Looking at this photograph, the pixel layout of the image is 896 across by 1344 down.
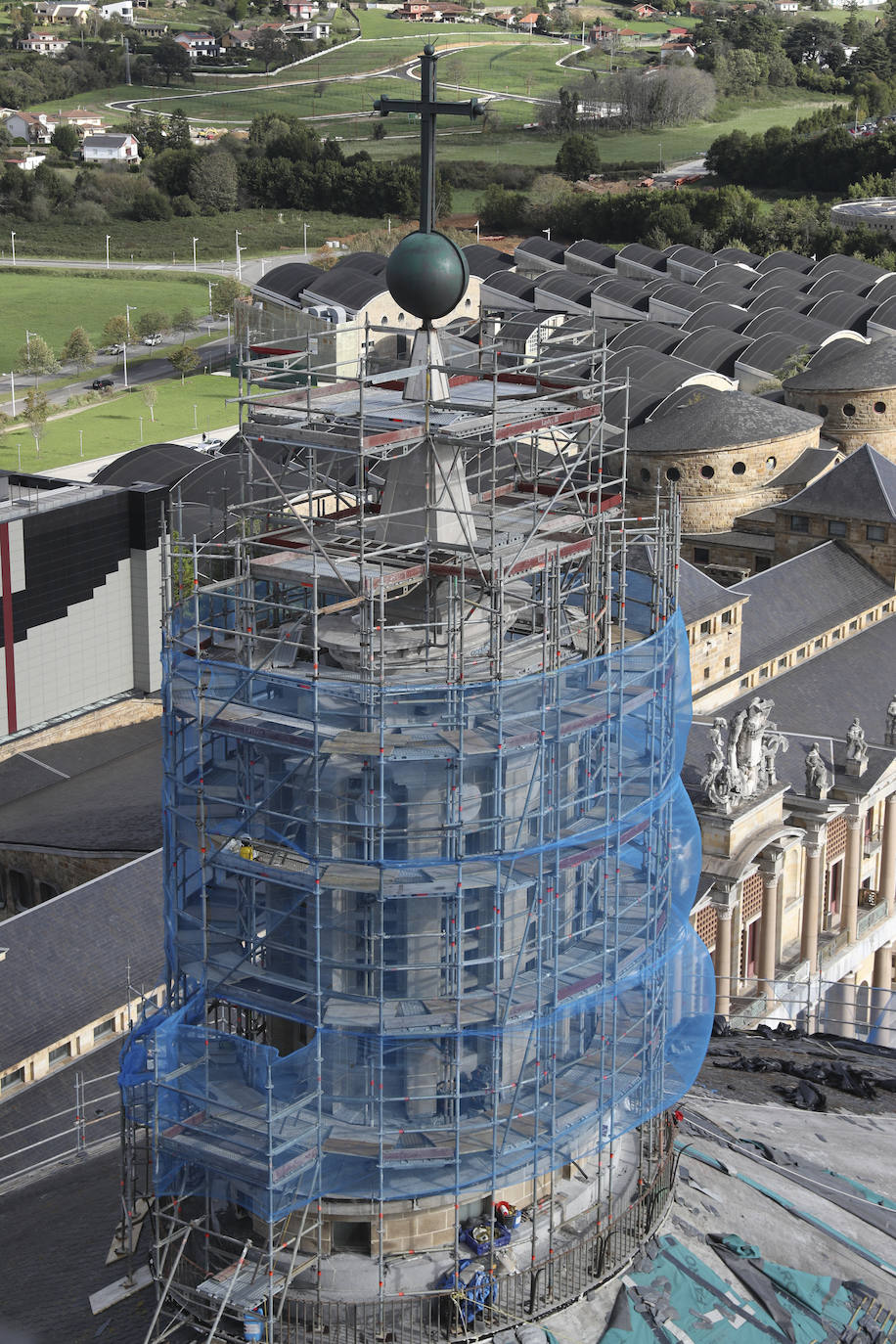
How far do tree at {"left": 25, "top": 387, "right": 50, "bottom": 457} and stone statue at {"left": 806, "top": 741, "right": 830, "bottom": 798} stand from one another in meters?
88.4

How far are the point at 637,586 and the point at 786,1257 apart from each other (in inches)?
897

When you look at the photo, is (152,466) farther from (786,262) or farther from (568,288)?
(786,262)

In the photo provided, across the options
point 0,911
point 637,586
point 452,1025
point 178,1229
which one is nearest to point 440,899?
point 452,1025

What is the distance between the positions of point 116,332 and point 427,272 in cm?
14670

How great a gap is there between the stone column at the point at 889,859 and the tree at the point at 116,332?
115 meters

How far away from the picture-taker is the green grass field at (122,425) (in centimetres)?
14212

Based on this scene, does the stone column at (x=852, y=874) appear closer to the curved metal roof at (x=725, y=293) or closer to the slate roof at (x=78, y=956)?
the slate roof at (x=78, y=956)

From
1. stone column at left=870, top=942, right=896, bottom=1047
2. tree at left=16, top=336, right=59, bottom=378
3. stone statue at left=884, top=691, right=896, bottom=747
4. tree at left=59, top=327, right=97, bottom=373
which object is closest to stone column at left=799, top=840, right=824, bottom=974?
stone column at left=870, top=942, right=896, bottom=1047

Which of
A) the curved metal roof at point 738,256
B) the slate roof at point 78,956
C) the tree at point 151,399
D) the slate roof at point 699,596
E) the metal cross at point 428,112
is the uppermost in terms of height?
the metal cross at point 428,112

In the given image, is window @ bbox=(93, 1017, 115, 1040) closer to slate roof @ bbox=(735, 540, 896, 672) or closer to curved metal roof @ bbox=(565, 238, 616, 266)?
slate roof @ bbox=(735, 540, 896, 672)

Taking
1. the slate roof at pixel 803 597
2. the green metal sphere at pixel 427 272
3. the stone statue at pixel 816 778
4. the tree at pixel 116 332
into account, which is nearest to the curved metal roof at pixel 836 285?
the tree at pixel 116 332

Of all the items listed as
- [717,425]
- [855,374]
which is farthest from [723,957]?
[855,374]

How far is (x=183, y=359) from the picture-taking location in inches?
6501

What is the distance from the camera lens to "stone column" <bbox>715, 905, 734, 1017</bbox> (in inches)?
2318
